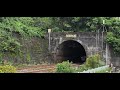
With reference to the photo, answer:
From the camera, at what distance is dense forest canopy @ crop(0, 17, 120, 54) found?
75.3 ft

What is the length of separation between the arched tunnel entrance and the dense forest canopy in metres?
1.48

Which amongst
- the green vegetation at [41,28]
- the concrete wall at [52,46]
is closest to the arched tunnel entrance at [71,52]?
the concrete wall at [52,46]

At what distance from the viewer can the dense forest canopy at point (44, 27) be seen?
22.9 m

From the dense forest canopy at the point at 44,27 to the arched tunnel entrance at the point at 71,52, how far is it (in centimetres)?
148

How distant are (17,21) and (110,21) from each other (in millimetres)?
7090

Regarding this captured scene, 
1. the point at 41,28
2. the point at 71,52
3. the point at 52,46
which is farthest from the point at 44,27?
the point at 71,52

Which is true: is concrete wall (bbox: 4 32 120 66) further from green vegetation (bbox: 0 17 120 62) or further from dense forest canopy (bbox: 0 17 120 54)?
dense forest canopy (bbox: 0 17 120 54)

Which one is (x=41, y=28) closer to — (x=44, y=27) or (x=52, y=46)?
(x=44, y=27)

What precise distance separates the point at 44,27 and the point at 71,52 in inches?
178

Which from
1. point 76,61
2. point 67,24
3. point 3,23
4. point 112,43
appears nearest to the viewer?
point 3,23

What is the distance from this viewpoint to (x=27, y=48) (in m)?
24.8

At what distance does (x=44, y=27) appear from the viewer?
28094 mm
